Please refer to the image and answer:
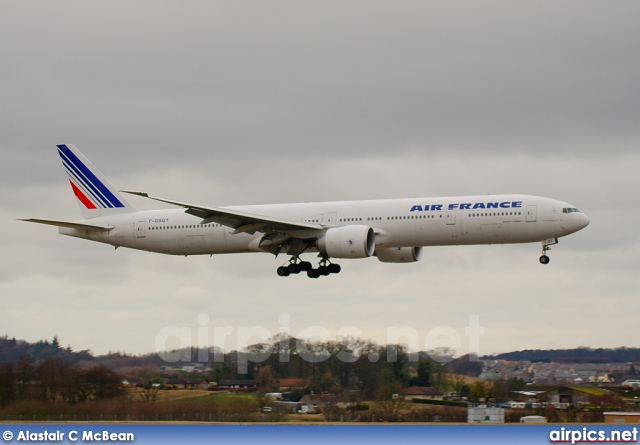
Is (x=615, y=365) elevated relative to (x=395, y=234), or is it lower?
lower

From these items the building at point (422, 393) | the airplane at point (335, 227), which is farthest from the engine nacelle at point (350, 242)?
the building at point (422, 393)

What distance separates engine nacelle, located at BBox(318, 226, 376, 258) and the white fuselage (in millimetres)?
821

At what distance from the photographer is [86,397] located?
6488cm

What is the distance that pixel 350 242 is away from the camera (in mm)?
59812

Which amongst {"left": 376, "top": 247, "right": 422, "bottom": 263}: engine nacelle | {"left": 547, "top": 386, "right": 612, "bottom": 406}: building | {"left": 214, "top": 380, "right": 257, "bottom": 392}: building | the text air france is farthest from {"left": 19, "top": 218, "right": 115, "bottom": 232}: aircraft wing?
{"left": 547, "top": 386, "right": 612, "bottom": 406}: building

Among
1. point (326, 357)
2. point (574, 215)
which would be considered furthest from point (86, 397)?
point (574, 215)

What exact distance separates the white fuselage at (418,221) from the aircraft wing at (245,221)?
1577 millimetres

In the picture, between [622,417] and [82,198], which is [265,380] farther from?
[622,417]

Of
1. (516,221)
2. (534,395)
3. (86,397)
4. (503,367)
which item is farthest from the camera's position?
(503,367)

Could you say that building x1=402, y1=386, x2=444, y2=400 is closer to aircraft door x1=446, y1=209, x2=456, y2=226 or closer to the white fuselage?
the white fuselage

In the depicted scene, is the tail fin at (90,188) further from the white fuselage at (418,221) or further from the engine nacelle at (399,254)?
the engine nacelle at (399,254)

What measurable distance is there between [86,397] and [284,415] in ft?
35.0

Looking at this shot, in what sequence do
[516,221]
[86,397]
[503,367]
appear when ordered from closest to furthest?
[516,221]
[86,397]
[503,367]

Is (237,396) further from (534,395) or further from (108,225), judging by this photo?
(534,395)
